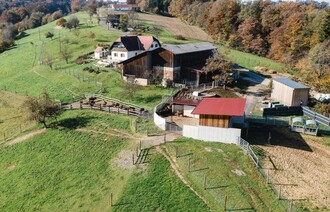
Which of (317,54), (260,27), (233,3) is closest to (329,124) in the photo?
(317,54)

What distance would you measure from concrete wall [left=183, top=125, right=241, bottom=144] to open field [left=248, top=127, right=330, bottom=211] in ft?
8.75

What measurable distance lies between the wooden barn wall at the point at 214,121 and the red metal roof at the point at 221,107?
55cm

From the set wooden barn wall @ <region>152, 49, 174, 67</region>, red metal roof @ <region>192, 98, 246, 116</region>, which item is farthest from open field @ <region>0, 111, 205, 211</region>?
wooden barn wall @ <region>152, 49, 174, 67</region>

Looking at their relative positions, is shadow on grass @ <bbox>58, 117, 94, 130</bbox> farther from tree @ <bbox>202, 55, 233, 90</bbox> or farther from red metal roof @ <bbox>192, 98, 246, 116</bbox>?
tree @ <bbox>202, 55, 233, 90</bbox>

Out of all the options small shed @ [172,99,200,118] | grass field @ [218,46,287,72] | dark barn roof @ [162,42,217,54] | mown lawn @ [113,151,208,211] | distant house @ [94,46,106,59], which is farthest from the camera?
grass field @ [218,46,287,72]

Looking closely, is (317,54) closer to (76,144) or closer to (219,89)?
(219,89)

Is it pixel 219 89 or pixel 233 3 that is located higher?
pixel 233 3

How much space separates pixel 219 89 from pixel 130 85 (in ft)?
46.4

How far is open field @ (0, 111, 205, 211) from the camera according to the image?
1123 inches

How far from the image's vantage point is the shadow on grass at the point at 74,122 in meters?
41.6

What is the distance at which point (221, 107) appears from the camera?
35438 mm

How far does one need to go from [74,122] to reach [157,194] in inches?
762

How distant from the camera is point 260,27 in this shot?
92.2 metres

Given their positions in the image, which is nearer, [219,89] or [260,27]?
[219,89]
